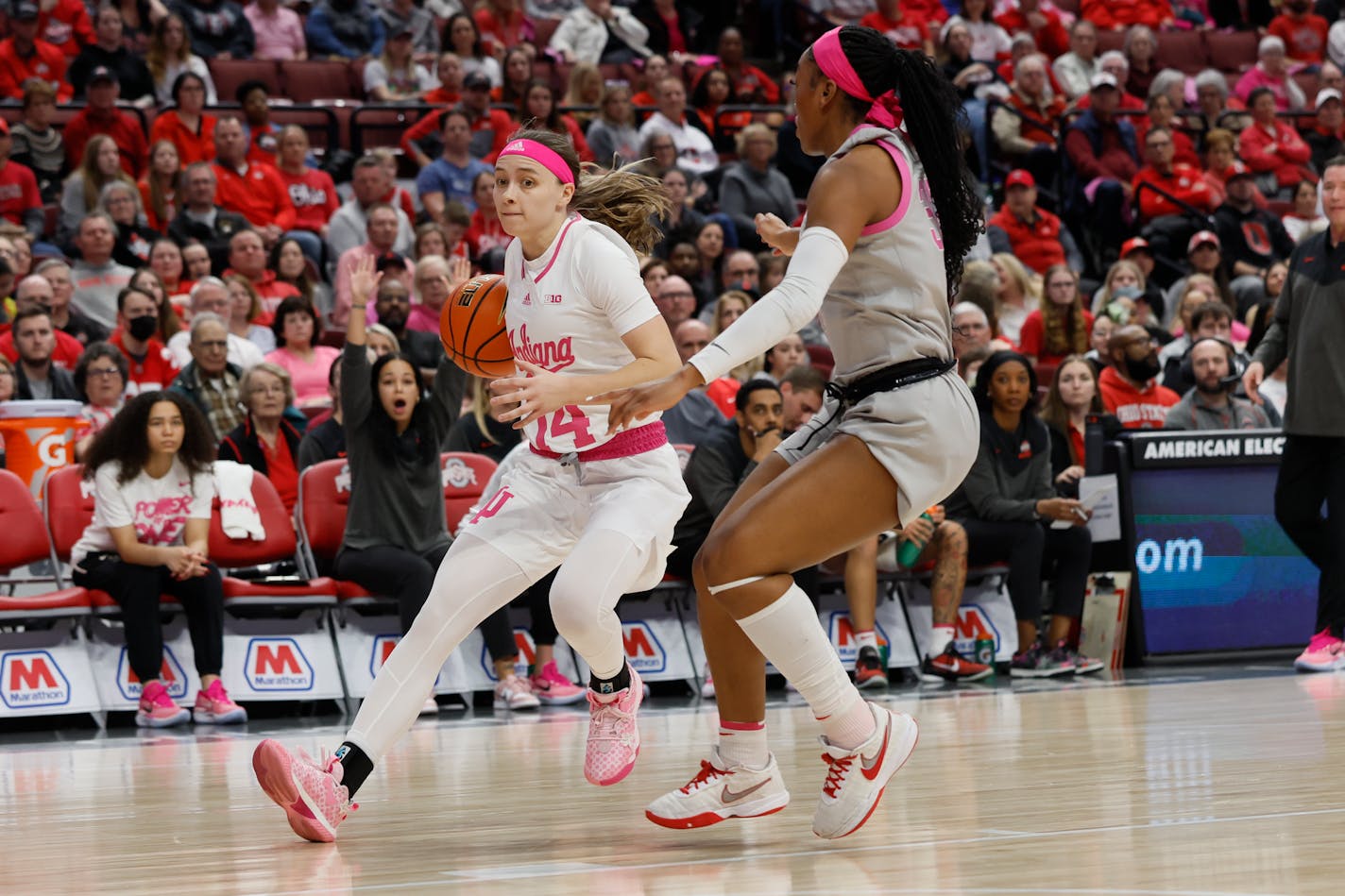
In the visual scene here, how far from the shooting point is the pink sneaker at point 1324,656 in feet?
28.3

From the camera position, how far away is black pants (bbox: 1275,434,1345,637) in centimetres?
856

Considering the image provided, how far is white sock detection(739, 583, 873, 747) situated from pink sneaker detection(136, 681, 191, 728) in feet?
15.2

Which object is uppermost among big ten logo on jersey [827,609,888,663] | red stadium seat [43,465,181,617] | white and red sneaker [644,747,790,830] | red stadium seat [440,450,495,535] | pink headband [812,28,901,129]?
pink headband [812,28,901,129]

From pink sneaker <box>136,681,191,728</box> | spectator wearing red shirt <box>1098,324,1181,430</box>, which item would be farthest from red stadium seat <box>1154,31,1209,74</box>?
pink sneaker <box>136,681,191,728</box>

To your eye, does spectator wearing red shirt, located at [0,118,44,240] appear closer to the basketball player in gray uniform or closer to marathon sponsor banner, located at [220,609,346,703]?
marathon sponsor banner, located at [220,609,346,703]

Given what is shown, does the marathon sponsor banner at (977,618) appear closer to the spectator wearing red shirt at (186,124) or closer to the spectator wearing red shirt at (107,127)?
the spectator wearing red shirt at (186,124)

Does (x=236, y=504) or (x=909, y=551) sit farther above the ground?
(x=236, y=504)

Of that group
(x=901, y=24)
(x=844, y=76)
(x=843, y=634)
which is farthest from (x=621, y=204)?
(x=901, y=24)

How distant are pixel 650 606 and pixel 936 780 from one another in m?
4.41

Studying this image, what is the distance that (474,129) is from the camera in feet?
45.7

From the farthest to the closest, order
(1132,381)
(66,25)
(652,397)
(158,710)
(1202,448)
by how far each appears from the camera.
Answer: (66,25) → (1132,381) → (1202,448) → (158,710) → (652,397)

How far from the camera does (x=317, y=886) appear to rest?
349 cm

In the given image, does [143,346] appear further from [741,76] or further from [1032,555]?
[741,76]

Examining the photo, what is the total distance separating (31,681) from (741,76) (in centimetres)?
972
